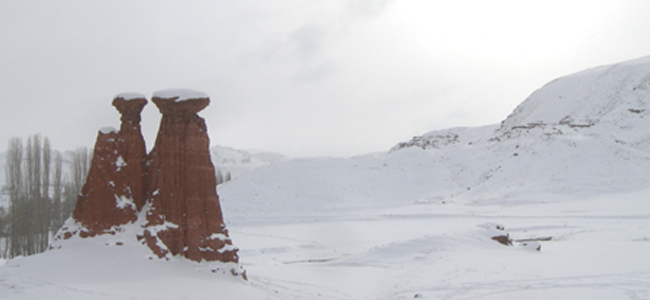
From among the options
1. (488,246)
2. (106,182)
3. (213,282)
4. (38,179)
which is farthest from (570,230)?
(38,179)

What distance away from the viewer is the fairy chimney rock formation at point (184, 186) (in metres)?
10.3

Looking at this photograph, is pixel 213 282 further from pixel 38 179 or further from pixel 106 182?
pixel 38 179

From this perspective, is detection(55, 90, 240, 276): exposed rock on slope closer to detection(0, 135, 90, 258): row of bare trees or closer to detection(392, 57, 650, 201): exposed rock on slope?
detection(0, 135, 90, 258): row of bare trees

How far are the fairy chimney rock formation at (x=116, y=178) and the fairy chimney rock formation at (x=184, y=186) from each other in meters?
0.40

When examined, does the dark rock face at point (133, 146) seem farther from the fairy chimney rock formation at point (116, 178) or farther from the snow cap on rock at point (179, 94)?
the snow cap on rock at point (179, 94)

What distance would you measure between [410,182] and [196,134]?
1198 inches

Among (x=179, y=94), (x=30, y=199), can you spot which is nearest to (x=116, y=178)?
(x=179, y=94)

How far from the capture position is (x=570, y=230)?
68.7 ft

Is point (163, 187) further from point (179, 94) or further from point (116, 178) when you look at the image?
point (179, 94)

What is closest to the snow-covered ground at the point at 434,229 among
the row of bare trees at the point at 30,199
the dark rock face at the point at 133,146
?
the dark rock face at the point at 133,146

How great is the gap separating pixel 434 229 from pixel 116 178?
16489 millimetres

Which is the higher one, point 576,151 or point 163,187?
point 576,151

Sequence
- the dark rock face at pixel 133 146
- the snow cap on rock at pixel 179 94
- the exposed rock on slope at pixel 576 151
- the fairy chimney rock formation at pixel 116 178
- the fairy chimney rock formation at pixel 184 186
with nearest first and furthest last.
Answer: the fairy chimney rock formation at pixel 116 178 < the fairy chimney rock formation at pixel 184 186 < the snow cap on rock at pixel 179 94 < the dark rock face at pixel 133 146 < the exposed rock on slope at pixel 576 151

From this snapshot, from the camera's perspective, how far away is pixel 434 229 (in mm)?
22844
